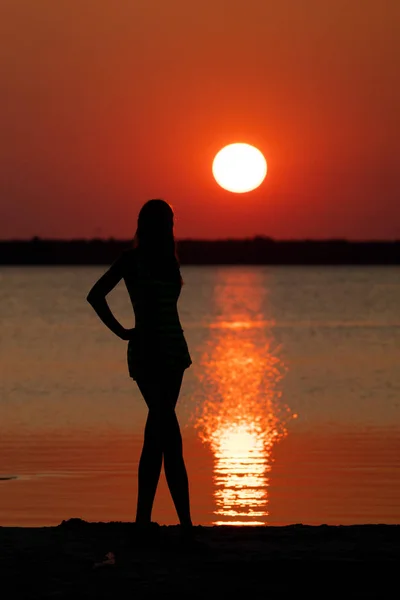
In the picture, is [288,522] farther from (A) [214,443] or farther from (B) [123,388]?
(B) [123,388]

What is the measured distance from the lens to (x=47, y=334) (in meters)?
48.8

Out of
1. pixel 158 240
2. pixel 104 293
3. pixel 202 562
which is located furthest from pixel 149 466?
pixel 158 240

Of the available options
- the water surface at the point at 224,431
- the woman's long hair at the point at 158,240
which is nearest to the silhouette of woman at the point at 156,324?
the woman's long hair at the point at 158,240

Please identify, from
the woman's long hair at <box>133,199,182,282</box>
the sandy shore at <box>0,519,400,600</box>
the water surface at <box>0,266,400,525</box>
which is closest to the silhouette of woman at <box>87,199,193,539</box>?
the woman's long hair at <box>133,199,182,282</box>

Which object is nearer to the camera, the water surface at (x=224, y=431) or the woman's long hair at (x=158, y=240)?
the woman's long hair at (x=158, y=240)

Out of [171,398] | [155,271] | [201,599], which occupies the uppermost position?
[155,271]

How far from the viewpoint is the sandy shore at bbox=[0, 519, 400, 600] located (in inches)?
254

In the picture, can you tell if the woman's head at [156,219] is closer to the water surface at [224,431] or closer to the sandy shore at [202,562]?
the sandy shore at [202,562]

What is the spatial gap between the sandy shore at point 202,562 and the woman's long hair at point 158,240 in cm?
146

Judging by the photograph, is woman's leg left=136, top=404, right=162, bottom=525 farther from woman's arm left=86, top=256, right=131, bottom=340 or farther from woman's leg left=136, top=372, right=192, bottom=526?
woman's arm left=86, top=256, right=131, bottom=340

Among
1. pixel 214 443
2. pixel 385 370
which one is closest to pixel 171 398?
pixel 214 443

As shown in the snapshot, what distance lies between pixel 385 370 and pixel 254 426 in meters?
11.8

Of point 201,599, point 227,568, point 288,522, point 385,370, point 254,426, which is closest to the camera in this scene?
point 201,599

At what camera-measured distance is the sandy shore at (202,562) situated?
6441 millimetres
